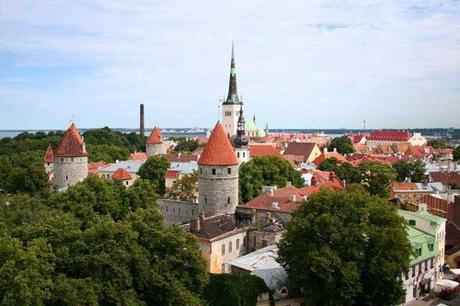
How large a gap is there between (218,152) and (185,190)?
36.8 feet

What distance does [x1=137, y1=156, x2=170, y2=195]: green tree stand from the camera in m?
59.8

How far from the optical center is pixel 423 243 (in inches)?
1399

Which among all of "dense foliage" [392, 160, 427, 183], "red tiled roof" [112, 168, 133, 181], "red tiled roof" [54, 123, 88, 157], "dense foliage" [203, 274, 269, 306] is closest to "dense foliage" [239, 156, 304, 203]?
"red tiled roof" [54, 123, 88, 157]

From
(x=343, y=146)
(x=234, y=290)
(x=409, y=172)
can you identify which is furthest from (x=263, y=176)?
(x=343, y=146)

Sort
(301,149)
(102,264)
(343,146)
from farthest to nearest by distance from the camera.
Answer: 1. (343,146)
2. (301,149)
3. (102,264)

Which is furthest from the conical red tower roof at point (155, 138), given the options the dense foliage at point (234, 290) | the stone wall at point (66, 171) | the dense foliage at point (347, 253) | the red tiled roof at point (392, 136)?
the red tiled roof at point (392, 136)

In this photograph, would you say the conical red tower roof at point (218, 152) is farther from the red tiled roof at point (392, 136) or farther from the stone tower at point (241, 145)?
the red tiled roof at point (392, 136)

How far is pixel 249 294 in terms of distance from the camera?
92.4 ft

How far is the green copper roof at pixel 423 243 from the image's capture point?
115 feet

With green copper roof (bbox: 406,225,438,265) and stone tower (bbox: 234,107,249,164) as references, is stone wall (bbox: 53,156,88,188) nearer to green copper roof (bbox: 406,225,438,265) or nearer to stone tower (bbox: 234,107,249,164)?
stone tower (bbox: 234,107,249,164)

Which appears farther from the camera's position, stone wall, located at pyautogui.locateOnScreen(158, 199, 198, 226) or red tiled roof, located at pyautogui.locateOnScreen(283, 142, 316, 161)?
red tiled roof, located at pyautogui.locateOnScreen(283, 142, 316, 161)

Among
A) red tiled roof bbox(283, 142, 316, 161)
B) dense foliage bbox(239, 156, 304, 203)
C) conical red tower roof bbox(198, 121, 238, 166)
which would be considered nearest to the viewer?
conical red tower roof bbox(198, 121, 238, 166)

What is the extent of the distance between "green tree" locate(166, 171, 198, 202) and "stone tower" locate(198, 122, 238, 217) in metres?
9.72

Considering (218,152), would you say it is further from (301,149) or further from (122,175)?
(301,149)
